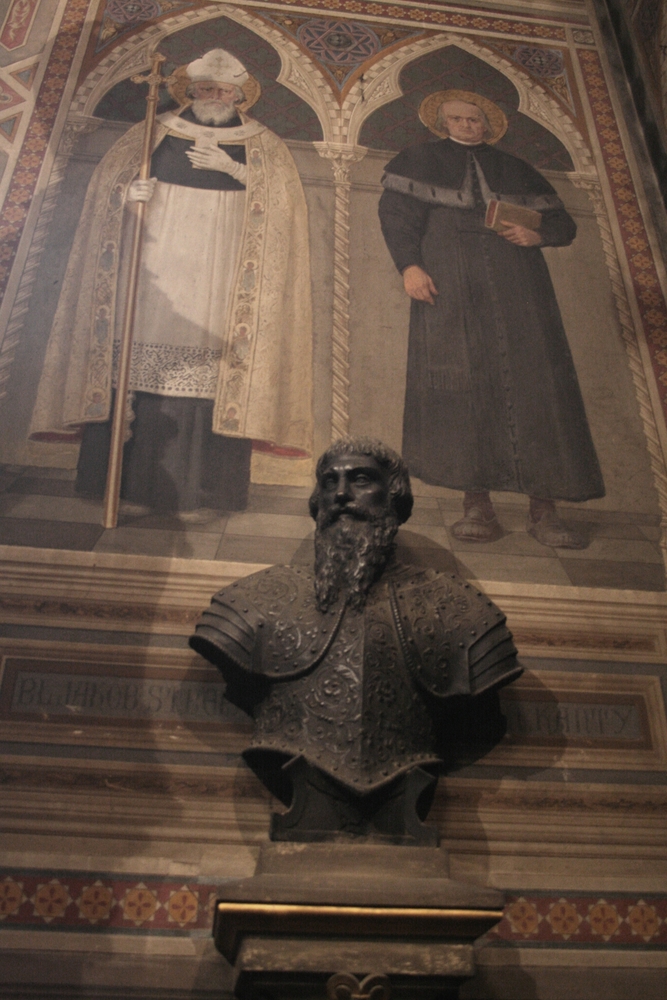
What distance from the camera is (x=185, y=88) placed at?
5.75m

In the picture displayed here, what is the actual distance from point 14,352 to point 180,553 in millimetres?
1415

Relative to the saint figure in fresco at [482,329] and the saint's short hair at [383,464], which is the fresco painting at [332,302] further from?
the saint's short hair at [383,464]

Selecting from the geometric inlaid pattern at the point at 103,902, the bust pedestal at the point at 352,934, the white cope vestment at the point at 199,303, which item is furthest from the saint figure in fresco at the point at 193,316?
the bust pedestal at the point at 352,934

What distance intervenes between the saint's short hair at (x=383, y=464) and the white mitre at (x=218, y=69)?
2939mm

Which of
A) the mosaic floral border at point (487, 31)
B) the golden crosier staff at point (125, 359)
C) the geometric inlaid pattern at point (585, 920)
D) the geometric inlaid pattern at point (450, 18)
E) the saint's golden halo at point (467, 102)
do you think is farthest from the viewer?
the geometric inlaid pattern at point (450, 18)

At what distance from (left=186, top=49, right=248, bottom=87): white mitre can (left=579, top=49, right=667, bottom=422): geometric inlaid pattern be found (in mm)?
2294

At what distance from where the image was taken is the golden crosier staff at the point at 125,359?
15.0 ft

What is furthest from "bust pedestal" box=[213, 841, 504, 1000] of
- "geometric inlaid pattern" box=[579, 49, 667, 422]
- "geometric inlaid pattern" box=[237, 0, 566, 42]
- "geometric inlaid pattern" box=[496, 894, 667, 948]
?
"geometric inlaid pattern" box=[237, 0, 566, 42]

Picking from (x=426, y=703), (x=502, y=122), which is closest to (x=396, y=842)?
(x=426, y=703)

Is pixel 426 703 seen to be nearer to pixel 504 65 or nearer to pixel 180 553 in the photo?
pixel 180 553

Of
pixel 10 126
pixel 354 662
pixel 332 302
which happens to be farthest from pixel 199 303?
pixel 354 662

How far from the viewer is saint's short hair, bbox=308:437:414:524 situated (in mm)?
4086

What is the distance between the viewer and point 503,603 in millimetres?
4418

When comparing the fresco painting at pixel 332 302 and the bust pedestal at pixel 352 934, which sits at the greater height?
the fresco painting at pixel 332 302
